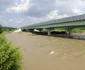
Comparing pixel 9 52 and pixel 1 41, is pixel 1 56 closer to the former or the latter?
pixel 9 52

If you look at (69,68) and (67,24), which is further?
(67,24)

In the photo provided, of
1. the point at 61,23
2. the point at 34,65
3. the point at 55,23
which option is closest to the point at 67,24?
the point at 61,23

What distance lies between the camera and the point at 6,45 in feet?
46.8

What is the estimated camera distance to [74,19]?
5969 centimetres

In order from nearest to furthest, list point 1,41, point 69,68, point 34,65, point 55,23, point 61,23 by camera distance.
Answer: point 1,41 → point 69,68 → point 34,65 → point 61,23 → point 55,23

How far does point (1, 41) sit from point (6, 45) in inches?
67.6

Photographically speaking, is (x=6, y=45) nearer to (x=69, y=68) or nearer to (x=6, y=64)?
(x=6, y=64)

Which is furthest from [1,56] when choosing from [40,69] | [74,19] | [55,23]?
[55,23]

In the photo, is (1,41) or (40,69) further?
(40,69)

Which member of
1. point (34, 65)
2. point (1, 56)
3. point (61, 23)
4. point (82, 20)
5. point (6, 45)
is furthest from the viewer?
point (61, 23)

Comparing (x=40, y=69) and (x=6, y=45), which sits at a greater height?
(x=6, y=45)

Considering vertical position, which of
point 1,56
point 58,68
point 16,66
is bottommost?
point 58,68

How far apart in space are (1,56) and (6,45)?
139cm

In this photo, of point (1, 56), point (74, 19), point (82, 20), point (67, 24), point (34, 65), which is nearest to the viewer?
point (1, 56)
